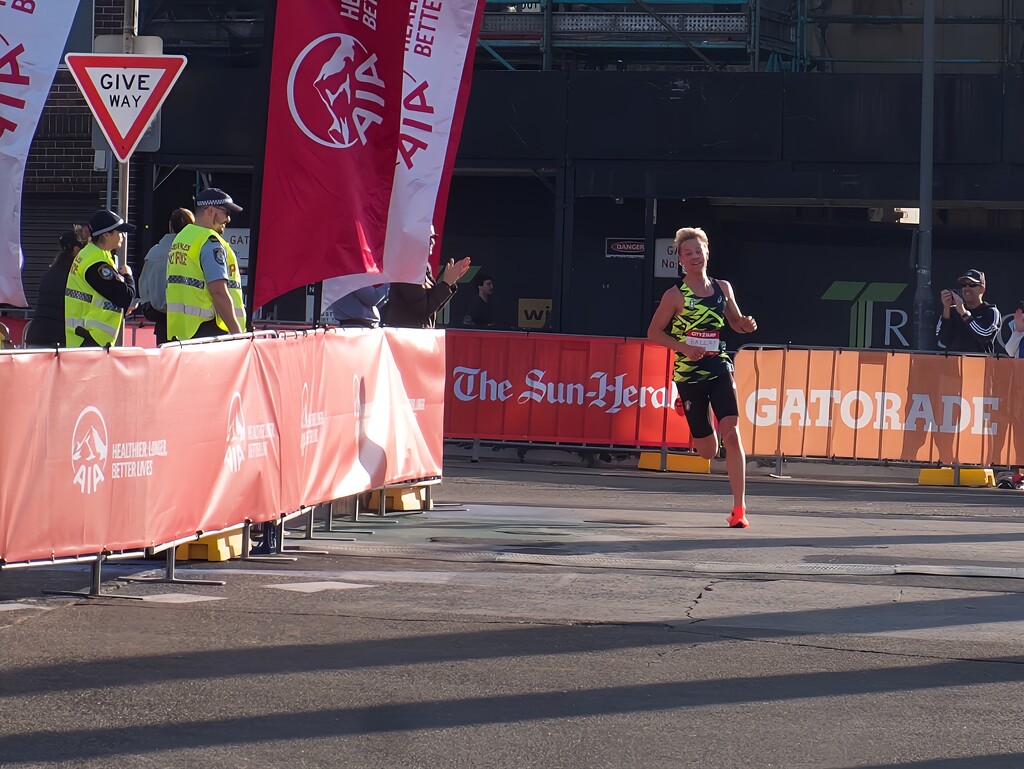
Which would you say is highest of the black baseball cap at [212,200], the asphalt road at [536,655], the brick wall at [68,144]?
the brick wall at [68,144]

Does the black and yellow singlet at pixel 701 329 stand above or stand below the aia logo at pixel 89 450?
above

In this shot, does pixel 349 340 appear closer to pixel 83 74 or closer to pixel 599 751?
pixel 83 74

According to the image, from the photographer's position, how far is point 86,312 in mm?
11141

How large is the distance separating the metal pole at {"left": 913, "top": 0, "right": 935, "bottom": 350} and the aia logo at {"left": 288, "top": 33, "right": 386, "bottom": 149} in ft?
40.4

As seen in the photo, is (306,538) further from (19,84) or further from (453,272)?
(19,84)

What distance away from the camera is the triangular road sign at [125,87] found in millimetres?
10836

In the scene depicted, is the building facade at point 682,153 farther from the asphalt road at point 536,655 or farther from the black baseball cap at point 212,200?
the asphalt road at point 536,655

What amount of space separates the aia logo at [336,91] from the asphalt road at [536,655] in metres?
2.45

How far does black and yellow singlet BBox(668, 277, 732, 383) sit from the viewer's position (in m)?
10.8

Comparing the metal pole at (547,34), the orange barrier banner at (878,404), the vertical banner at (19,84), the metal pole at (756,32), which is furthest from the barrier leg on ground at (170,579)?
the metal pole at (756,32)

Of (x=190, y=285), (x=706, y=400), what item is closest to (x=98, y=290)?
(x=190, y=285)

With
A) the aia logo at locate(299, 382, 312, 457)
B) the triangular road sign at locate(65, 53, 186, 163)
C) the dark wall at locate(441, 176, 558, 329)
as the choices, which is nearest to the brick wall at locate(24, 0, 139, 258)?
the dark wall at locate(441, 176, 558, 329)

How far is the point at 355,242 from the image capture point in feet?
32.5

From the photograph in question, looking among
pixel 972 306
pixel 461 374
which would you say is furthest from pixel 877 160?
pixel 461 374
